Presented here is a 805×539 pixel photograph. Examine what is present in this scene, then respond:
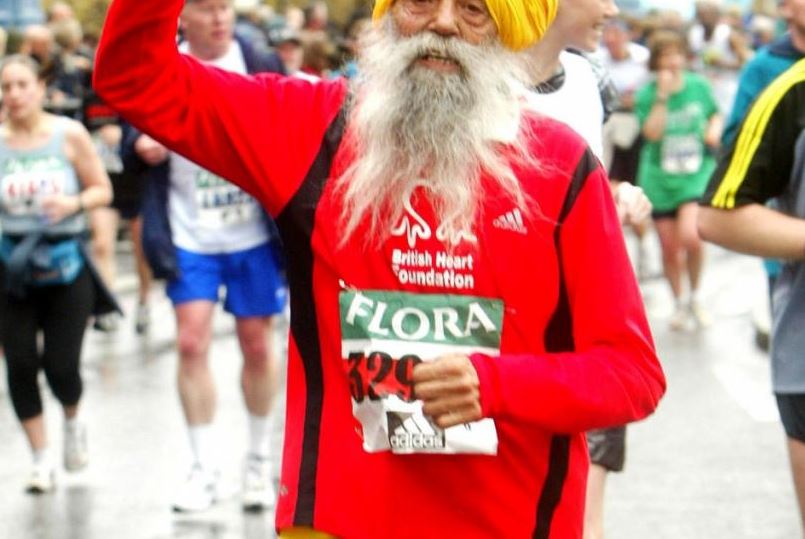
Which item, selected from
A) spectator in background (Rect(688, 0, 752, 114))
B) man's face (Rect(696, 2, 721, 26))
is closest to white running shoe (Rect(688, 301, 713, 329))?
spectator in background (Rect(688, 0, 752, 114))

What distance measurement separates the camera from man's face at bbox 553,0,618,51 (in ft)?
16.1

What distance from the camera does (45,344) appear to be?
870 centimetres

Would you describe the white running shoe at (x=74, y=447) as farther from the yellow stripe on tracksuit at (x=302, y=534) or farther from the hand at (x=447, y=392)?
the hand at (x=447, y=392)

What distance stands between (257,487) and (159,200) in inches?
48.8

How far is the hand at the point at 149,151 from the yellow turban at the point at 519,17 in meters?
4.15

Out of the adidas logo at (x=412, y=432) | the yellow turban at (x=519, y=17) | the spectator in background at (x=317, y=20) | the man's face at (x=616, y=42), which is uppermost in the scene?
the yellow turban at (x=519, y=17)

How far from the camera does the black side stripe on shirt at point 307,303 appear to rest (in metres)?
3.73

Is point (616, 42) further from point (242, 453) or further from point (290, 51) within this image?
point (242, 453)

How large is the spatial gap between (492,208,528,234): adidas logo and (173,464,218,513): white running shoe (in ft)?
15.2

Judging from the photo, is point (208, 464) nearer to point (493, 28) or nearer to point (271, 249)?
point (271, 249)

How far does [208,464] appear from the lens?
8.09m

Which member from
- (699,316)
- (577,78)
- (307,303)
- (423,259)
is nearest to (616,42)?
(699,316)

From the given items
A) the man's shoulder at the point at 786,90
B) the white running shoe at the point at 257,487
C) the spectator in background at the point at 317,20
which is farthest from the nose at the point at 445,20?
the spectator in background at the point at 317,20

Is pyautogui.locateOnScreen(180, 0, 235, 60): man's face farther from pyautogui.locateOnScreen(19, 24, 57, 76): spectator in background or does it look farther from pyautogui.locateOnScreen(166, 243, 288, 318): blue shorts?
pyautogui.locateOnScreen(19, 24, 57, 76): spectator in background
